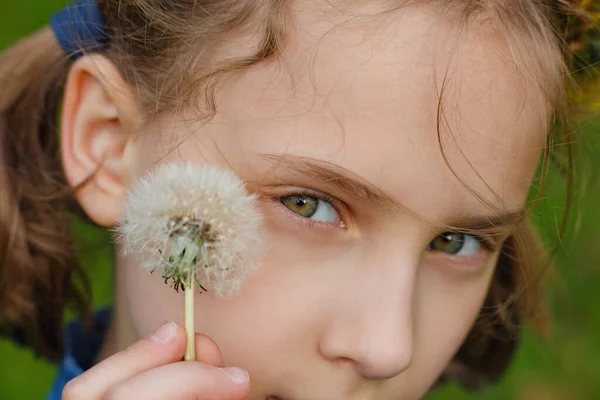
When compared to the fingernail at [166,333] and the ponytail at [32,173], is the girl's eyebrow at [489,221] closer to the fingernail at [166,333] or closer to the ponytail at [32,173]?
the fingernail at [166,333]

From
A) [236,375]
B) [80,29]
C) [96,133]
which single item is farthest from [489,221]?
[80,29]

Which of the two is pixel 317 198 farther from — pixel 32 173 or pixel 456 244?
pixel 32 173

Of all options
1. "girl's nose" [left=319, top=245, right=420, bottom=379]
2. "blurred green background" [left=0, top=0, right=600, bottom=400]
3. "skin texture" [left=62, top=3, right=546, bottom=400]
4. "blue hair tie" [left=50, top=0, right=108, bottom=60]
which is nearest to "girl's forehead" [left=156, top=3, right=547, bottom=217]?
"skin texture" [left=62, top=3, right=546, bottom=400]

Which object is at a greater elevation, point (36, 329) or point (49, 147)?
point (49, 147)

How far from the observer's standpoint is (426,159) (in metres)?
1.38

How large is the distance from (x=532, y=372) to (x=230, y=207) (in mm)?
2192

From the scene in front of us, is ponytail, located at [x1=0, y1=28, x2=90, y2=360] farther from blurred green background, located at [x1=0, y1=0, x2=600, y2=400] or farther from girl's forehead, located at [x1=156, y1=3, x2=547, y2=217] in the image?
girl's forehead, located at [x1=156, y1=3, x2=547, y2=217]

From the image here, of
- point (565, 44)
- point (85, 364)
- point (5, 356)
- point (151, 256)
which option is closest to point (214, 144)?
point (151, 256)

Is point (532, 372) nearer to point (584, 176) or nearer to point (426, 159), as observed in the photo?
point (584, 176)

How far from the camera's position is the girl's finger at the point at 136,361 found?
4.16 ft

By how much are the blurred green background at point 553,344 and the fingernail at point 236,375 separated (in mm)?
1533

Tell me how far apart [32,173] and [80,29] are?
0.42 meters

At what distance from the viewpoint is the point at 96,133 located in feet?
5.49

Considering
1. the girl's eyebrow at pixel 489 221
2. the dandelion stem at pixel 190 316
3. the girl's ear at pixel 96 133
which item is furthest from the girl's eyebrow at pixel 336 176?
the girl's ear at pixel 96 133
